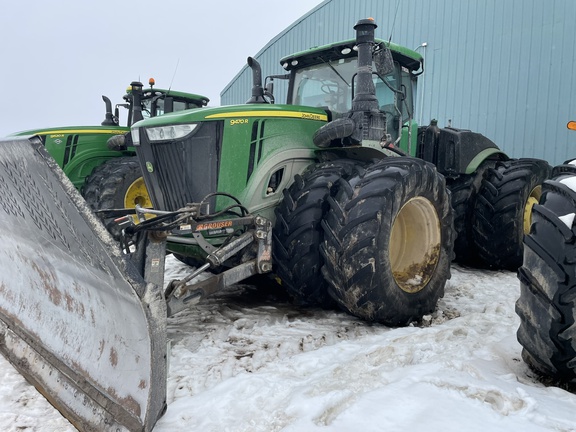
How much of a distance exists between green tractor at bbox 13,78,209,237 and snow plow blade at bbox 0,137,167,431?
3.93 m

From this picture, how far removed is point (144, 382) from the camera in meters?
2.04

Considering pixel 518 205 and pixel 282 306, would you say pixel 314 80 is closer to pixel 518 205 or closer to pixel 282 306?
pixel 282 306

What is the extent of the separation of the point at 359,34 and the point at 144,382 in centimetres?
301

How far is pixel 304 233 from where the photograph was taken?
3490 millimetres

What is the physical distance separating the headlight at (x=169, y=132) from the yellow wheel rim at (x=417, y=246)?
1751mm

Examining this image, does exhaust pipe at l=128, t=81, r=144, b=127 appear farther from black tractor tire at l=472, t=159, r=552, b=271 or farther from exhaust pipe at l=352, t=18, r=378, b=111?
black tractor tire at l=472, t=159, r=552, b=271

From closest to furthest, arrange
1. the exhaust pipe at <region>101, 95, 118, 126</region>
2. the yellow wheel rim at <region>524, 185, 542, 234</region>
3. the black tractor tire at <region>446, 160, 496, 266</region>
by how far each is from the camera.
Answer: the black tractor tire at <region>446, 160, 496, 266</region> < the yellow wheel rim at <region>524, 185, 542, 234</region> < the exhaust pipe at <region>101, 95, 118, 126</region>

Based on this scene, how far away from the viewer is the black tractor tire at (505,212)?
5.42m

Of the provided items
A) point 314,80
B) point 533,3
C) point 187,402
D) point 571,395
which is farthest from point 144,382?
point 533,3

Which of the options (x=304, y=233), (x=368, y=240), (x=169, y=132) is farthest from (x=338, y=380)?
(x=169, y=132)

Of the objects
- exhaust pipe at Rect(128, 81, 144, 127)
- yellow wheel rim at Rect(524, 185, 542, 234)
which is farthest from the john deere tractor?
exhaust pipe at Rect(128, 81, 144, 127)

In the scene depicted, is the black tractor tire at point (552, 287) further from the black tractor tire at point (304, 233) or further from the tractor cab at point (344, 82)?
the tractor cab at point (344, 82)

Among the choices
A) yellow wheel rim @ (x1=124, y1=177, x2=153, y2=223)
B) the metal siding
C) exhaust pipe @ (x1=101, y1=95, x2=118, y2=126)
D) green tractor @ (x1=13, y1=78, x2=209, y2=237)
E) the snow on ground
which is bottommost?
the snow on ground

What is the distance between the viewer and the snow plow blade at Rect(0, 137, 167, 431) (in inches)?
78.4
